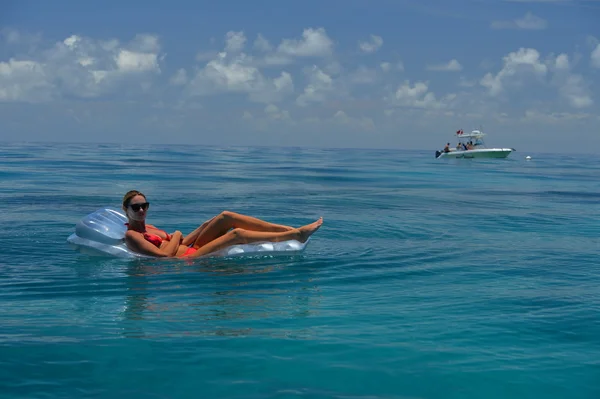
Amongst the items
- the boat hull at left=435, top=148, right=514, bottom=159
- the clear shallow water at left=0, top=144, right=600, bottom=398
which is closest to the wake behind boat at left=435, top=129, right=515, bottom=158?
the boat hull at left=435, top=148, right=514, bottom=159

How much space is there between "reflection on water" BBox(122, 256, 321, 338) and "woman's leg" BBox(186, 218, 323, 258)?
0.22 metres

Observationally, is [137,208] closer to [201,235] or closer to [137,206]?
[137,206]

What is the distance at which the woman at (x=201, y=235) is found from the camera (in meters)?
9.68

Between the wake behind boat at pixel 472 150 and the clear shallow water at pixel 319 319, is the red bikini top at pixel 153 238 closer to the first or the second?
the clear shallow water at pixel 319 319

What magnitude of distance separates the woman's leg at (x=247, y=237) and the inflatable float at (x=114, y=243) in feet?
0.22

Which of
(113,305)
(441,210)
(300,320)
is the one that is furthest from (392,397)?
(441,210)

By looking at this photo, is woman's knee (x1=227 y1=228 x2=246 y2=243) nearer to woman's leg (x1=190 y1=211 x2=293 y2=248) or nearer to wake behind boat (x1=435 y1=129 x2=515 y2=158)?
woman's leg (x1=190 y1=211 x2=293 y2=248)

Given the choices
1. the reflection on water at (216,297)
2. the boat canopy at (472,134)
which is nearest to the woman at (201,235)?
the reflection on water at (216,297)

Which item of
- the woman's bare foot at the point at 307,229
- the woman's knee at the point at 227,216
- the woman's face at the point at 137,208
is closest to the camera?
the woman's face at the point at 137,208

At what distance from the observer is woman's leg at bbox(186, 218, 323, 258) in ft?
32.7

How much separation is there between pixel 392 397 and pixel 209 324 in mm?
2347

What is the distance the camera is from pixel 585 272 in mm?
10133

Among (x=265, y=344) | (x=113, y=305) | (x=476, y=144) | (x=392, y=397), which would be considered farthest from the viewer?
(x=476, y=144)

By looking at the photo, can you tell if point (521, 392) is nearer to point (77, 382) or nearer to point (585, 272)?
point (77, 382)
